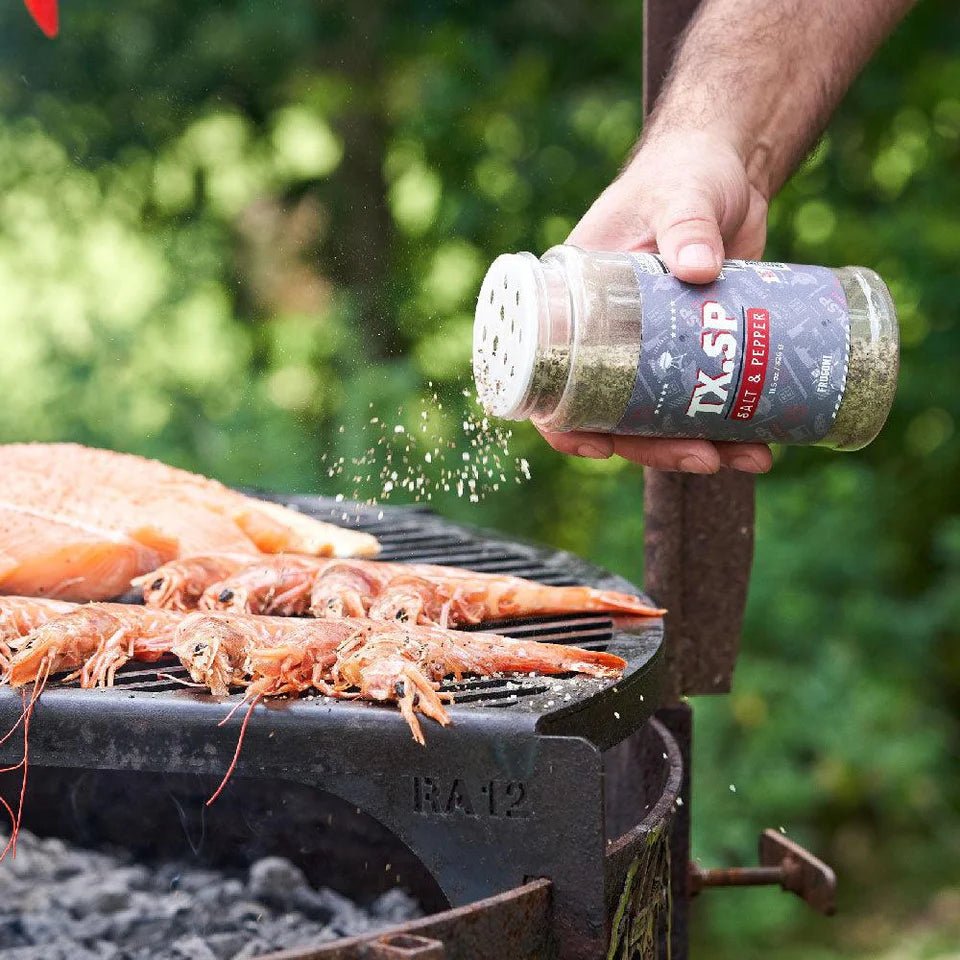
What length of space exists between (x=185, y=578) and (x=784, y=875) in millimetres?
1561

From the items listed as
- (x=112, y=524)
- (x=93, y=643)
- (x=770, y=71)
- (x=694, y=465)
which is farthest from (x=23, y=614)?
(x=770, y=71)

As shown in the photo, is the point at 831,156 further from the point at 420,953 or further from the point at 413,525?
the point at 420,953

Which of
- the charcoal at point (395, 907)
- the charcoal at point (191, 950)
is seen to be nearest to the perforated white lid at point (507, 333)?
the charcoal at point (395, 907)

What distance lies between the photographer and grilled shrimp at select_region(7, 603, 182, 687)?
2.16 meters

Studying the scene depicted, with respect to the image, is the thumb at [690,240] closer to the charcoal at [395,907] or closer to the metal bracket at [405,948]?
the metal bracket at [405,948]

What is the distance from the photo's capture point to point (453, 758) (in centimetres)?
196

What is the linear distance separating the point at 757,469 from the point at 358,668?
996 millimetres

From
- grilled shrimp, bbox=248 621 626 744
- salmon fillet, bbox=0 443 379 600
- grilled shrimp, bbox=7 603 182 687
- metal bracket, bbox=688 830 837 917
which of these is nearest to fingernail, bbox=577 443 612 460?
grilled shrimp, bbox=248 621 626 744

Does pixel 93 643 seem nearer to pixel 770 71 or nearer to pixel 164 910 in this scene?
pixel 164 910

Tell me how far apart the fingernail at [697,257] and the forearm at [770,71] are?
0.73 m

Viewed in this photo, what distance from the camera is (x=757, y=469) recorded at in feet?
8.63

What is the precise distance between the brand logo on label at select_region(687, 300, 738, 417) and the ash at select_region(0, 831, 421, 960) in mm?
1185

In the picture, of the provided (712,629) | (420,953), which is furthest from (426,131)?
(420,953)

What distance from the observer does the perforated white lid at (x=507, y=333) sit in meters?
2.14
